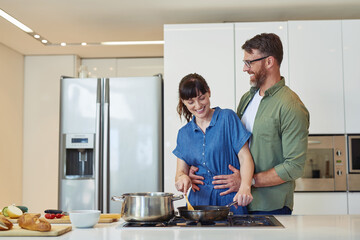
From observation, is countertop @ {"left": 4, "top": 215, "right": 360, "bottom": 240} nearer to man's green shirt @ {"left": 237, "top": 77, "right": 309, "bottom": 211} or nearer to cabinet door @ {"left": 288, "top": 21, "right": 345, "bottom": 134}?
man's green shirt @ {"left": 237, "top": 77, "right": 309, "bottom": 211}

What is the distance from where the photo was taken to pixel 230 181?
2.00 m

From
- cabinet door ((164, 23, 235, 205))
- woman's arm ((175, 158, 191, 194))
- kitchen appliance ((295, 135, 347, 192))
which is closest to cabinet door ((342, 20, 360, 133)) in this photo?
kitchen appliance ((295, 135, 347, 192))

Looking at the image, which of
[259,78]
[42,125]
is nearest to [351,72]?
[259,78]

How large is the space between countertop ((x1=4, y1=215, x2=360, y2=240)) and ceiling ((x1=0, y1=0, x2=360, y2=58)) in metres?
2.15

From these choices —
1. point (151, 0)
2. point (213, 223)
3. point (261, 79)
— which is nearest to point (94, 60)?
point (151, 0)

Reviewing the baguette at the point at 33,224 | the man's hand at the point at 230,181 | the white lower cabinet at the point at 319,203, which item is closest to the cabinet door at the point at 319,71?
the white lower cabinet at the point at 319,203

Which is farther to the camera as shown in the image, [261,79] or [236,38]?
[236,38]

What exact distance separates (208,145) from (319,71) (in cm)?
181

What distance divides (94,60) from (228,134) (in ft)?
11.5

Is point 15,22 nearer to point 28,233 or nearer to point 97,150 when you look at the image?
point 97,150

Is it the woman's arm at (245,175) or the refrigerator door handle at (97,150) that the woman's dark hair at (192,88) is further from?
the refrigerator door handle at (97,150)

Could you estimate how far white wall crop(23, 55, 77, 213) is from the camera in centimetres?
497

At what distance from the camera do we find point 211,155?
204 centimetres

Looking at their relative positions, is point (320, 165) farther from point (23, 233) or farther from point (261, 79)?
point (23, 233)
